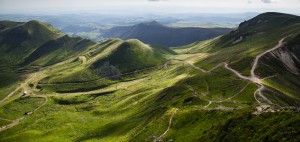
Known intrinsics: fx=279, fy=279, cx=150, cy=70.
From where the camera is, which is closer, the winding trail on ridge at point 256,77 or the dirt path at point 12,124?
the winding trail on ridge at point 256,77

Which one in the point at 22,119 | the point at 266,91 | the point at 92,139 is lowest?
the point at 22,119

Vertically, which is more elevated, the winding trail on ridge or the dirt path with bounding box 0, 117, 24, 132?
the winding trail on ridge

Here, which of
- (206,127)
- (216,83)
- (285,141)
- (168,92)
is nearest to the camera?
(285,141)

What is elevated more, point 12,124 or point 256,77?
point 256,77

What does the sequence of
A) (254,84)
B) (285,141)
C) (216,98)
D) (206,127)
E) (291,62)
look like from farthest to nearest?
1. (291,62)
2. (254,84)
3. (216,98)
4. (206,127)
5. (285,141)

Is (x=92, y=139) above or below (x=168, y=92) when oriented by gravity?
below

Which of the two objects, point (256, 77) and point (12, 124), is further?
point (12, 124)

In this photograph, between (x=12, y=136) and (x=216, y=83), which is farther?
(x=12, y=136)

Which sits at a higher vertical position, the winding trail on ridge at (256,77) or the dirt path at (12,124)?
the winding trail on ridge at (256,77)

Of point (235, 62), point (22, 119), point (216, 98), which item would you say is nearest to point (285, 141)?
point (216, 98)

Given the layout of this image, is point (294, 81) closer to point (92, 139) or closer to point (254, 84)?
point (254, 84)

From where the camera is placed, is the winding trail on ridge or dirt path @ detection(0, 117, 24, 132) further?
dirt path @ detection(0, 117, 24, 132)
